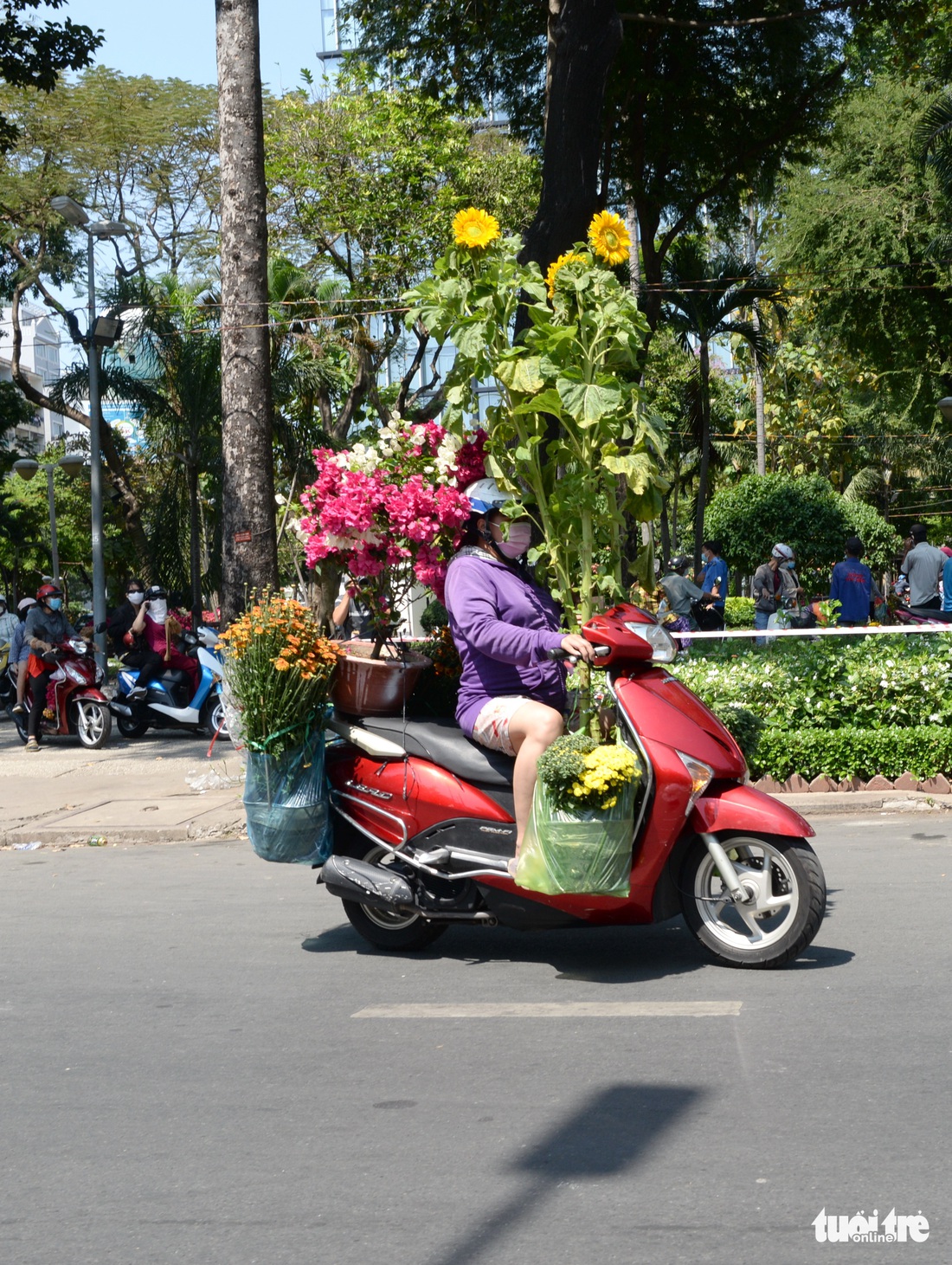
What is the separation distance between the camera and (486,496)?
5812 millimetres

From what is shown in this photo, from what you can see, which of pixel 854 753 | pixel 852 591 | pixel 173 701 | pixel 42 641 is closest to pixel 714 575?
pixel 852 591

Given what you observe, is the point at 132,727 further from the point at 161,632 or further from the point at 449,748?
the point at 449,748

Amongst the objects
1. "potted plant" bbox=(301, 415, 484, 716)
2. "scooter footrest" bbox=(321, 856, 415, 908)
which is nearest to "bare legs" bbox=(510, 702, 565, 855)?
"scooter footrest" bbox=(321, 856, 415, 908)

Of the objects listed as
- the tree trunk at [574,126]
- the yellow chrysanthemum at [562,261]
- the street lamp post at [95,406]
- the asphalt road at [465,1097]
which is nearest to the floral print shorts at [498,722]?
the asphalt road at [465,1097]

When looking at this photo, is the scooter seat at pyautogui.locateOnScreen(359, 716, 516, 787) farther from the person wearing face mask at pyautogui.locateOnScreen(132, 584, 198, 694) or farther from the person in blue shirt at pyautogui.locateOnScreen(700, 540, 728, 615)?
the person in blue shirt at pyautogui.locateOnScreen(700, 540, 728, 615)

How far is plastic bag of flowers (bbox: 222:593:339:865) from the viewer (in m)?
5.83

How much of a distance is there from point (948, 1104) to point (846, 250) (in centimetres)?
2220

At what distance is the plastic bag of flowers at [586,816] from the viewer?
5.15 m

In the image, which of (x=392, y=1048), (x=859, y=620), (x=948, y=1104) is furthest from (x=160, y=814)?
(x=859, y=620)

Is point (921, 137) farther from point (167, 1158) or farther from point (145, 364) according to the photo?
point (167, 1158)

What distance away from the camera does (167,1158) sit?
393 centimetres

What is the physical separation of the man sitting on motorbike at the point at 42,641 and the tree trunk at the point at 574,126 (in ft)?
21.7

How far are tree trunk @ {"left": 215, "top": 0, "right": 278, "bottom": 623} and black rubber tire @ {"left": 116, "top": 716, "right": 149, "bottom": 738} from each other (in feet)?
14.3

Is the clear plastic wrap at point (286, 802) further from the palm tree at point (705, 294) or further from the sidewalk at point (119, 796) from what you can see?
the palm tree at point (705, 294)
